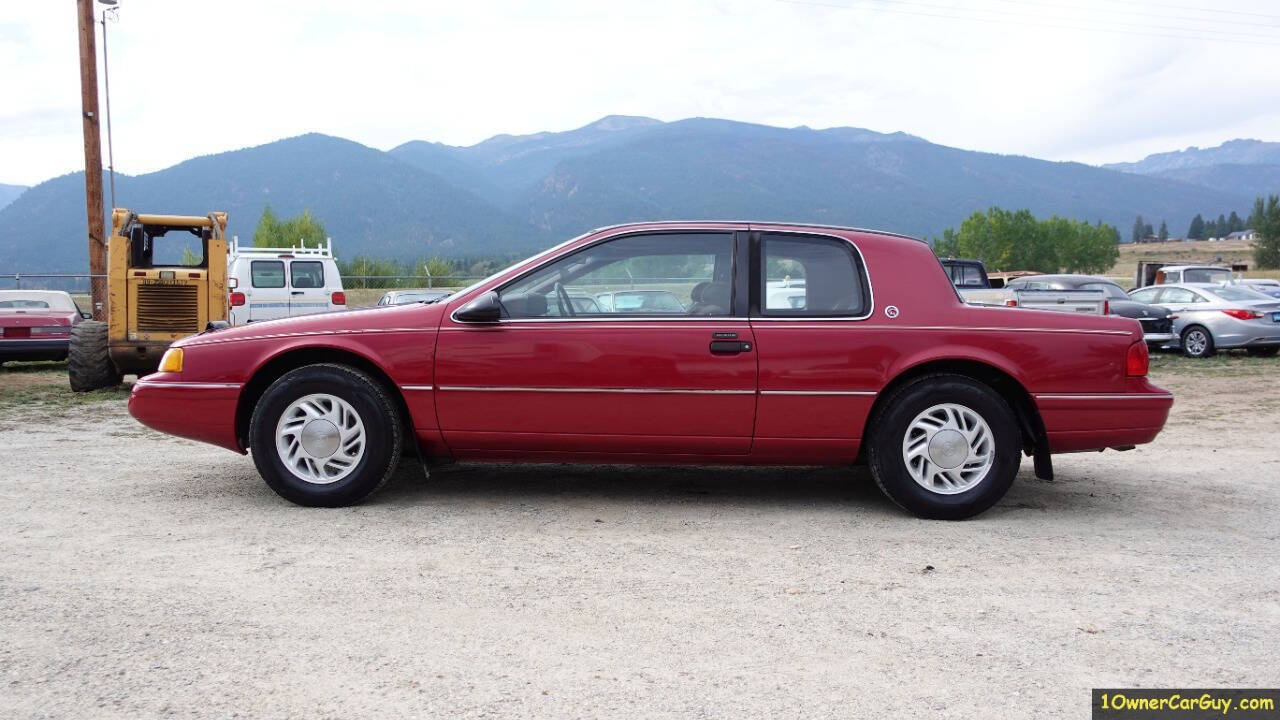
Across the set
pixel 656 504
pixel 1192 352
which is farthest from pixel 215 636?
pixel 1192 352

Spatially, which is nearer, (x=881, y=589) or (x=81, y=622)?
(x=81, y=622)

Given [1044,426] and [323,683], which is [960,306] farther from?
[323,683]

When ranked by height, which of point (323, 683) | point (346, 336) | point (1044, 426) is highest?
point (346, 336)

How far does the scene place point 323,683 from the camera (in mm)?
3057

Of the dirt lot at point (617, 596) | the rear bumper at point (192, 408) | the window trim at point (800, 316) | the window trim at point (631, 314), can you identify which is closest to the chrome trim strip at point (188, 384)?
the rear bumper at point (192, 408)

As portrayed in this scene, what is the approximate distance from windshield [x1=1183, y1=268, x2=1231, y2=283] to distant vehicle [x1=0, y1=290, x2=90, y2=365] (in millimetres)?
23400

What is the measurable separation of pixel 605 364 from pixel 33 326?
12818mm

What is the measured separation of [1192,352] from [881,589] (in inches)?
645

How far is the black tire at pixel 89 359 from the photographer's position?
11805 mm

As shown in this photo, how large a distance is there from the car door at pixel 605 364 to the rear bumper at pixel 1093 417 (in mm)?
1580

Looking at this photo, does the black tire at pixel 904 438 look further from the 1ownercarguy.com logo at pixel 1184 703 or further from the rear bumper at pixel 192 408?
the rear bumper at pixel 192 408

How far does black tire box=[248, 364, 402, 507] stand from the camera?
5.24 meters

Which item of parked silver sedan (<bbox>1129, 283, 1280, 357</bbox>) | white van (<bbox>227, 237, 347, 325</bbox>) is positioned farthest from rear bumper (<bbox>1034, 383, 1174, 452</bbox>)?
parked silver sedan (<bbox>1129, 283, 1280, 357</bbox>)

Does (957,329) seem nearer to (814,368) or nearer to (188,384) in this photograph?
(814,368)
